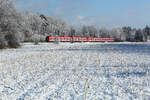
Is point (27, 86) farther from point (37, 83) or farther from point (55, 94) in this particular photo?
point (55, 94)

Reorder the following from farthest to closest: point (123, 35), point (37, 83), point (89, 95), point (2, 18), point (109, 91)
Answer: point (123, 35) → point (2, 18) → point (37, 83) → point (109, 91) → point (89, 95)

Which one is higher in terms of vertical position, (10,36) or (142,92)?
(10,36)

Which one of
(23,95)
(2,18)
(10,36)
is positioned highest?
(2,18)

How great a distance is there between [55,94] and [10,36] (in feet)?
108

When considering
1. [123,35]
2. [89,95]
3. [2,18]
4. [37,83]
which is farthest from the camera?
[123,35]

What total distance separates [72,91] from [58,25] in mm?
129222

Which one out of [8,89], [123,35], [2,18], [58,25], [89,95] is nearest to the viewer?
[89,95]

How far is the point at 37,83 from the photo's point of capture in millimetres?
8750

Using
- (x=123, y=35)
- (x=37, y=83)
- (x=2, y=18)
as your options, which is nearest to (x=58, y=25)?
(x=123, y=35)

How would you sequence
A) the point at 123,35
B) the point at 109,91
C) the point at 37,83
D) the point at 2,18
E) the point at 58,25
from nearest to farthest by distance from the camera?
the point at 109,91
the point at 37,83
the point at 2,18
the point at 58,25
the point at 123,35

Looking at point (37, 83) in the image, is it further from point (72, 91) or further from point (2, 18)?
point (2, 18)

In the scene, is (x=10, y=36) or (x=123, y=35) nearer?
(x=10, y=36)

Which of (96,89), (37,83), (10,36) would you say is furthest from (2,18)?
(96,89)

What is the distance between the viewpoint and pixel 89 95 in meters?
6.75
